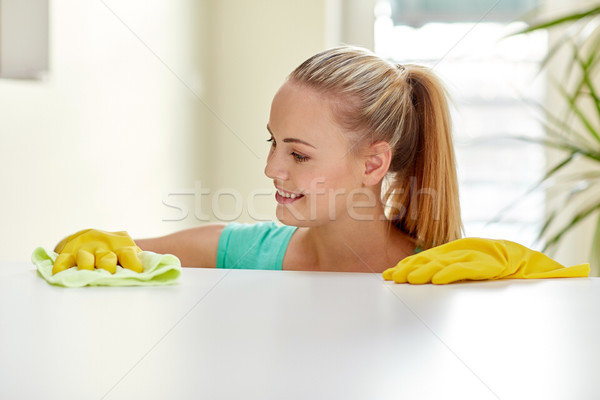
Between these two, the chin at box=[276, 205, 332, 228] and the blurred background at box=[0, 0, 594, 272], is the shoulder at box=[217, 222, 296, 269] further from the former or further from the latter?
the blurred background at box=[0, 0, 594, 272]

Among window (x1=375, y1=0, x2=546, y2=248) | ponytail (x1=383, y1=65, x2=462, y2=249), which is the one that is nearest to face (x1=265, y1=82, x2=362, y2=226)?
ponytail (x1=383, y1=65, x2=462, y2=249)

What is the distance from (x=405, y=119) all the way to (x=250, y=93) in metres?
1.63

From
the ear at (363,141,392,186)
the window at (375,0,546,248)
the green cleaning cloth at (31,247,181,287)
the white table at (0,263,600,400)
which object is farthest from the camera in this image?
the window at (375,0,546,248)

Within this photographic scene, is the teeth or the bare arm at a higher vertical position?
the teeth

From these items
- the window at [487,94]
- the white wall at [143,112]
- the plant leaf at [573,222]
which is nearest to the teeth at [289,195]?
the white wall at [143,112]

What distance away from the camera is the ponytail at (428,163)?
48.8 inches

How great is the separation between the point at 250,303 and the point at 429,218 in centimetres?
68

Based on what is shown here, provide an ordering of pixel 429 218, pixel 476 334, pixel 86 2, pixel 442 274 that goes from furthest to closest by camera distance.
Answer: pixel 86 2
pixel 429 218
pixel 442 274
pixel 476 334

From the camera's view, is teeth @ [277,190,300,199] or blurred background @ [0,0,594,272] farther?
blurred background @ [0,0,594,272]

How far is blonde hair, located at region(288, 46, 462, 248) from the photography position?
1200 millimetres

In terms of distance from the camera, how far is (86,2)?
6.24 feet

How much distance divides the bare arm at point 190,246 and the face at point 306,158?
1.20ft

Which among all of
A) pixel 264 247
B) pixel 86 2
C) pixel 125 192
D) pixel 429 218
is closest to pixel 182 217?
pixel 125 192

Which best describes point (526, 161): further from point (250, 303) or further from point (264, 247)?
point (250, 303)
